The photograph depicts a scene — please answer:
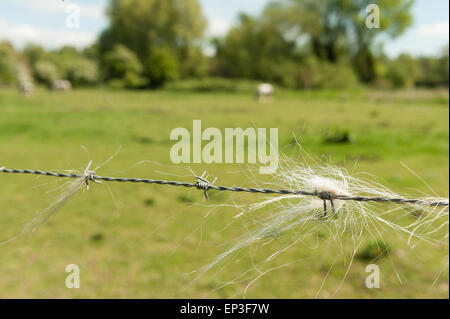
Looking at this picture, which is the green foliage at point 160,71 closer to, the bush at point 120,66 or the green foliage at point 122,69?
the green foliage at point 122,69

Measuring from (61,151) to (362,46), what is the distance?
36.1m

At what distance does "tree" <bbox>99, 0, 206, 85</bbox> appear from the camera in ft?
142

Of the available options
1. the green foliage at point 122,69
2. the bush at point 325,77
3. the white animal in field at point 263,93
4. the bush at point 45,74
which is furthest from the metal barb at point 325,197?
the bush at point 45,74

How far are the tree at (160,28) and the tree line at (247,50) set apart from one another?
109 millimetres

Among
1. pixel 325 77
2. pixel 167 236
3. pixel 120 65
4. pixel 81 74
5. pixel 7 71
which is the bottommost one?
pixel 167 236

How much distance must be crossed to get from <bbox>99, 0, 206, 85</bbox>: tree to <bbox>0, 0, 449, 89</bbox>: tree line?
0.36 ft

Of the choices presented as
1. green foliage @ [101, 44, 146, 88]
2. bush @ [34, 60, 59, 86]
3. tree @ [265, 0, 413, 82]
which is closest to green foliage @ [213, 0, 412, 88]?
tree @ [265, 0, 413, 82]

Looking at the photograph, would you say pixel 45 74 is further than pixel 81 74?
Yes

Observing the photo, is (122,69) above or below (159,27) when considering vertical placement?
below

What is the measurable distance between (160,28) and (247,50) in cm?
1289

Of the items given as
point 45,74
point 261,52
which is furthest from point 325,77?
point 45,74

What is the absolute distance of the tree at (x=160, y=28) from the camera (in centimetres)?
4319

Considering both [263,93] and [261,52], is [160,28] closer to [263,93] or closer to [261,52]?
[261,52]

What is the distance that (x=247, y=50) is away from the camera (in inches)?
1422
